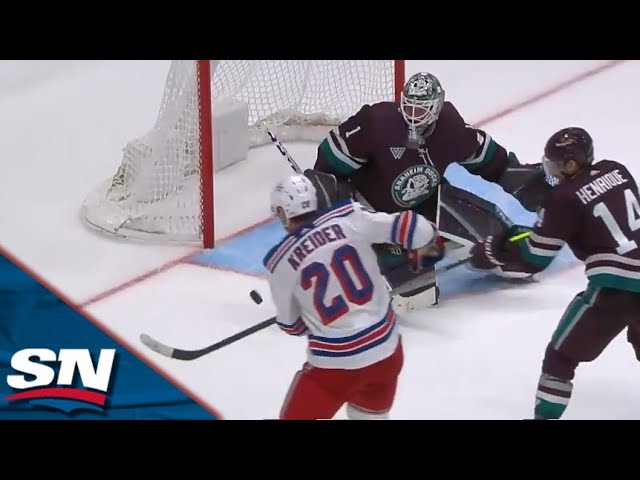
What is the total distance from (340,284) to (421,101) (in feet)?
3.32

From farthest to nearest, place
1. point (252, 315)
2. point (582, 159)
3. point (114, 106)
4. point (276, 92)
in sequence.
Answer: point (114, 106) → point (276, 92) → point (252, 315) → point (582, 159)

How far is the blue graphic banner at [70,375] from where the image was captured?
4074mm

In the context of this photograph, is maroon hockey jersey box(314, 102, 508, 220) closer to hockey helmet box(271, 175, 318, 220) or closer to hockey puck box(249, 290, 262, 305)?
hockey puck box(249, 290, 262, 305)

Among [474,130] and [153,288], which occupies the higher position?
[474,130]

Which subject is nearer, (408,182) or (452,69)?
(408,182)

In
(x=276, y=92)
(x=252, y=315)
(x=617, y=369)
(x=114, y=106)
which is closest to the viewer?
(x=617, y=369)

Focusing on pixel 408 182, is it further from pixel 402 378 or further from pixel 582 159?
pixel 582 159

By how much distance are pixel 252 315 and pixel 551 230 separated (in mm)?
1182

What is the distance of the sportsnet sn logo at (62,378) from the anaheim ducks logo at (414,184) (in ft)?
3.06

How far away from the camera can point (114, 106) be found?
239 inches

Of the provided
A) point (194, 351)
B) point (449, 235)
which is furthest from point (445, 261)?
point (194, 351)

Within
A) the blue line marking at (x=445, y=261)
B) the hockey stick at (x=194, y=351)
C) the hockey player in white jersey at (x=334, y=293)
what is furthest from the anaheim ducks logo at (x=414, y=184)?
the hockey player in white jersey at (x=334, y=293)

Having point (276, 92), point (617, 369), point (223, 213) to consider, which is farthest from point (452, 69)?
point (617, 369)

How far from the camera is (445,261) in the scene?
15.5ft
